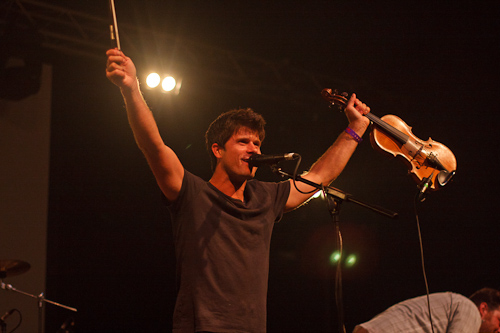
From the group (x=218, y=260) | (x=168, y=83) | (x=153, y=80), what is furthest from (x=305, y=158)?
(x=218, y=260)

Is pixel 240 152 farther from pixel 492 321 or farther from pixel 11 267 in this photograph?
pixel 11 267

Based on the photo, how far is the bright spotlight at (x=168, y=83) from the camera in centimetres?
595

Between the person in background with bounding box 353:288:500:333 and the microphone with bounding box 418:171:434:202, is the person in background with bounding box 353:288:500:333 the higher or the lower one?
the lower one

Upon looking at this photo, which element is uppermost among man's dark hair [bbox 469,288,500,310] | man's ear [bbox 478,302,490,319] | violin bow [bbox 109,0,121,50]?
violin bow [bbox 109,0,121,50]

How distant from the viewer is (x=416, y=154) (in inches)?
103

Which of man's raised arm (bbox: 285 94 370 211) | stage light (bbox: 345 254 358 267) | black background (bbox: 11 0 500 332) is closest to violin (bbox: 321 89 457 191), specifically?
man's raised arm (bbox: 285 94 370 211)

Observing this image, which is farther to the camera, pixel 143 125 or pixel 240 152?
pixel 240 152

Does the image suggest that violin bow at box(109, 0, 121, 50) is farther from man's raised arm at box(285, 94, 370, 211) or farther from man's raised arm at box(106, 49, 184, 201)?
man's raised arm at box(285, 94, 370, 211)

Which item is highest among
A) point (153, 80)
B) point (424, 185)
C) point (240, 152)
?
point (153, 80)

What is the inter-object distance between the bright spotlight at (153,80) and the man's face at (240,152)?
3.61 metres

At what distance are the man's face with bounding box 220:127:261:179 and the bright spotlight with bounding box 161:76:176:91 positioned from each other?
365cm

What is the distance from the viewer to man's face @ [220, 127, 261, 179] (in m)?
2.39

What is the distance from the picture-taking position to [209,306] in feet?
Answer: 6.56

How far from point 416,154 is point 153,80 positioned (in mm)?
4017
